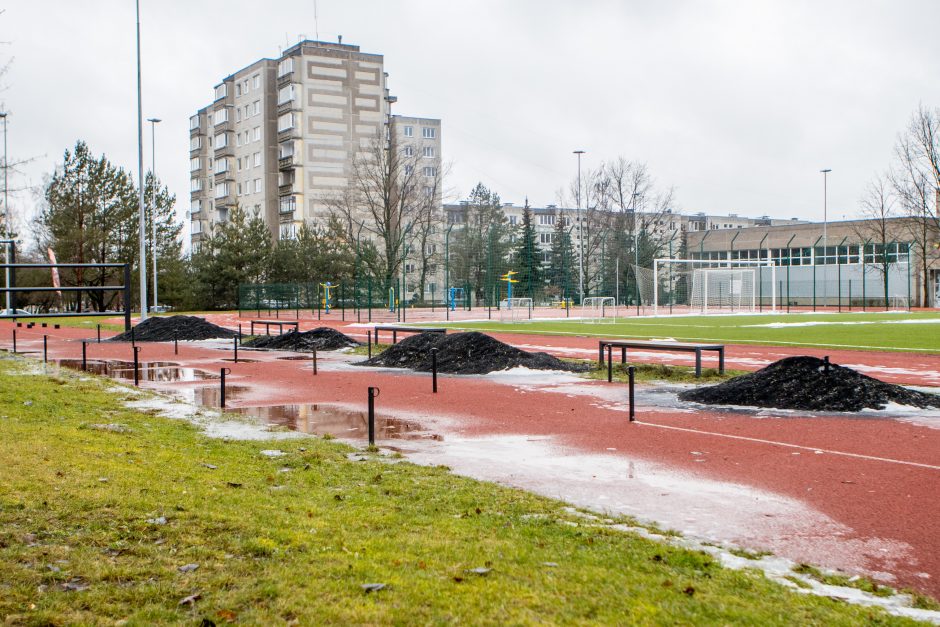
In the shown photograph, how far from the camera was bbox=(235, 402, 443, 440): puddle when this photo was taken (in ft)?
36.6

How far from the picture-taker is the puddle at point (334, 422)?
11.1 metres

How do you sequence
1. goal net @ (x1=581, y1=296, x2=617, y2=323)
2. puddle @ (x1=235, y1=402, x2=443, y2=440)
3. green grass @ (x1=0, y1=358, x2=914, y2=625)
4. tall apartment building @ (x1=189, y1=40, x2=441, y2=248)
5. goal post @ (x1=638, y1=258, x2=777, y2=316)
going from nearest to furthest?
green grass @ (x1=0, y1=358, x2=914, y2=625), puddle @ (x1=235, y1=402, x2=443, y2=440), goal net @ (x1=581, y1=296, x2=617, y2=323), goal post @ (x1=638, y1=258, x2=777, y2=316), tall apartment building @ (x1=189, y1=40, x2=441, y2=248)

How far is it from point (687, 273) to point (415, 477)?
57.6 metres

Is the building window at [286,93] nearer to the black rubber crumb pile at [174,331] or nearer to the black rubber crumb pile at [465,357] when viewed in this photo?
the black rubber crumb pile at [174,331]

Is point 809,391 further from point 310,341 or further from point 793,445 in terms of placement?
point 310,341

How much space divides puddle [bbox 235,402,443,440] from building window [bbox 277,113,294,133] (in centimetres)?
7181

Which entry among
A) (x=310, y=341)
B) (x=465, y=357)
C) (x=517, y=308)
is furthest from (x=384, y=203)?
(x=465, y=357)

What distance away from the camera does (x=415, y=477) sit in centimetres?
823

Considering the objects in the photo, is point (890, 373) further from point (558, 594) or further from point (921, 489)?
point (558, 594)

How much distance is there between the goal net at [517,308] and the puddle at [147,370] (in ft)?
90.7

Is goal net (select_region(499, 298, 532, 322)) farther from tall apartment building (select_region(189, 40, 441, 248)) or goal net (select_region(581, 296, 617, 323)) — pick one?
tall apartment building (select_region(189, 40, 441, 248))

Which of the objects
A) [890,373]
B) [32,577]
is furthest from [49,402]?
[890,373]

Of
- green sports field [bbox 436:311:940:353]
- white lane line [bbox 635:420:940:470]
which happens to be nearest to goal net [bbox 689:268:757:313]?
green sports field [bbox 436:311:940:353]

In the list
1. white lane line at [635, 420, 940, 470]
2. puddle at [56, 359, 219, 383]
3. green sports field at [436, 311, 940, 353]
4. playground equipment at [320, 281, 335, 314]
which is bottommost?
white lane line at [635, 420, 940, 470]
